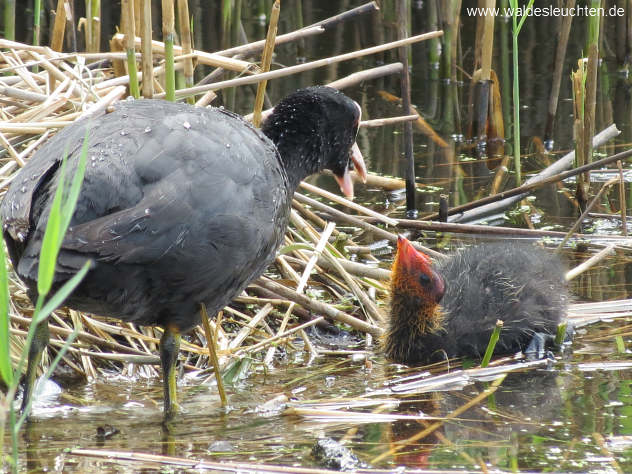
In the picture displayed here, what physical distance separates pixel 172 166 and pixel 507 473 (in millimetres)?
1139

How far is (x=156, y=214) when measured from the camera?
2.46 m

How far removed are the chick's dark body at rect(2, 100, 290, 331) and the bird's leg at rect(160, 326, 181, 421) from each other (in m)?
0.05

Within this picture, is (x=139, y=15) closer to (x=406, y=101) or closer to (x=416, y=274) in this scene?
(x=406, y=101)

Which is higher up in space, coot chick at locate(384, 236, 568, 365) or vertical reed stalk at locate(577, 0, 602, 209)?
vertical reed stalk at locate(577, 0, 602, 209)

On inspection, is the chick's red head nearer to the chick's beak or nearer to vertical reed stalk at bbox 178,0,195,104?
the chick's beak

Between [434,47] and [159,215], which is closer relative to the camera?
[159,215]

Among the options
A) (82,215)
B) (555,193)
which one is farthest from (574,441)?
(555,193)

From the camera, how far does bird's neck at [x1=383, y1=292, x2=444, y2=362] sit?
3412 millimetres

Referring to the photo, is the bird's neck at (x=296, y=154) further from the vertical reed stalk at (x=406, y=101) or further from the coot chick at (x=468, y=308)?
the vertical reed stalk at (x=406, y=101)

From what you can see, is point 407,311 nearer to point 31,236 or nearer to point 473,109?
point 31,236

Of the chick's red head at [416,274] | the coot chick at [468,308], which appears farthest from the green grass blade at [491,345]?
the chick's red head at [416,274]

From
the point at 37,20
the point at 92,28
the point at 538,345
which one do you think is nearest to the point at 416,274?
the point at 538,345

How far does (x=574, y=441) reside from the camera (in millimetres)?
2488

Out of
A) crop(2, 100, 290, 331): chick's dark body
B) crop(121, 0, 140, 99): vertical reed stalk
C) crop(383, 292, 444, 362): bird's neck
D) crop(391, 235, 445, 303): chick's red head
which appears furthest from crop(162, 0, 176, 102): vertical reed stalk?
crop(383, 292, 444, 362): bird's neck
